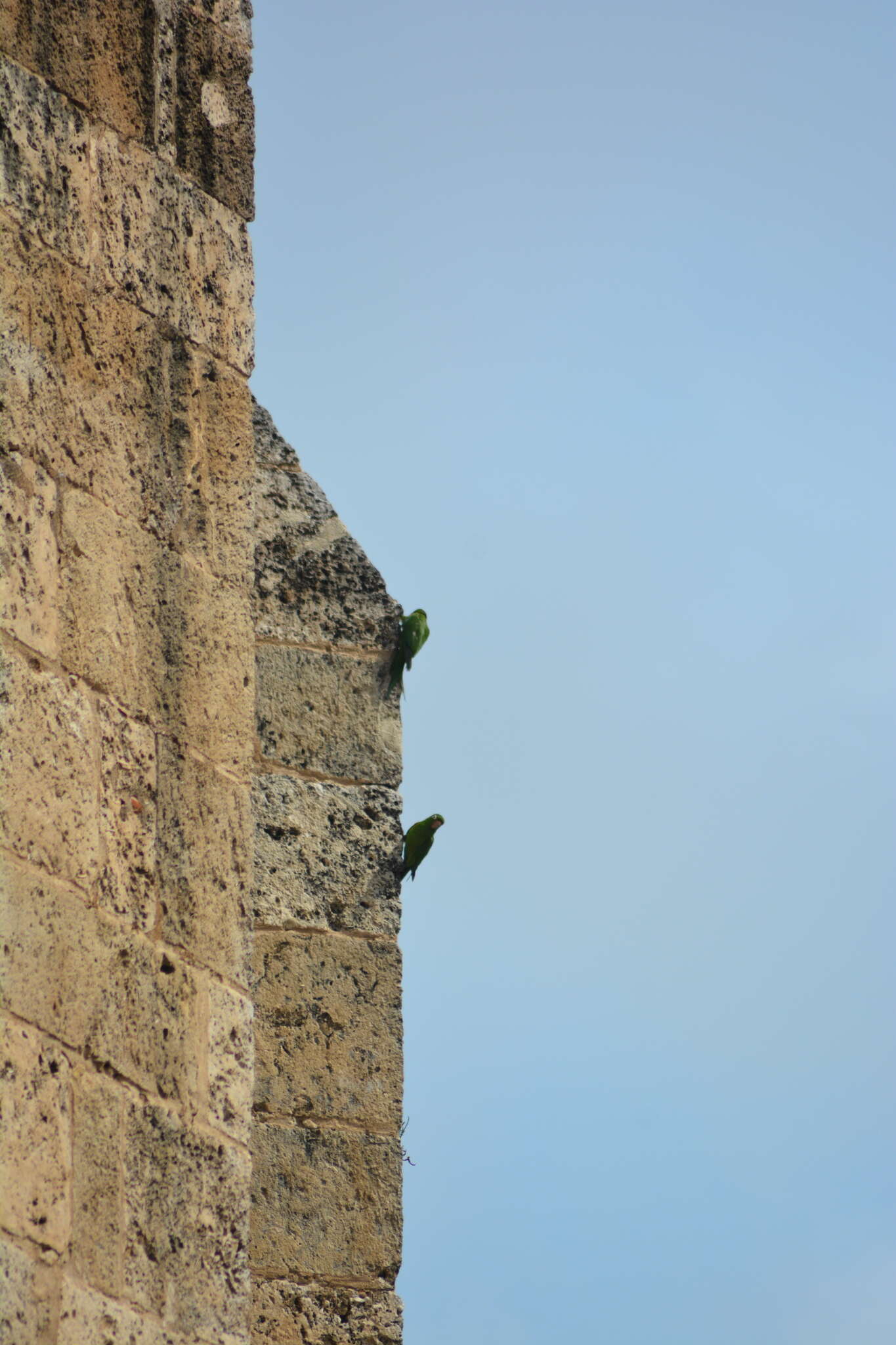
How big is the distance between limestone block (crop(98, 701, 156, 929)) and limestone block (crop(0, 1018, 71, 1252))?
259mm

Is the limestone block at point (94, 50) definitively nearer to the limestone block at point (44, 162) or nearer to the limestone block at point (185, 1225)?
the limestone block at point (44, 162)

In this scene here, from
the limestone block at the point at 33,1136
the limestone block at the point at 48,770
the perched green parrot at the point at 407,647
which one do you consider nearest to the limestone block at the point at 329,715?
the perched green parrot at the point at 407,647

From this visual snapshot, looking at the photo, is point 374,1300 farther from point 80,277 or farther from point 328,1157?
point 80,277

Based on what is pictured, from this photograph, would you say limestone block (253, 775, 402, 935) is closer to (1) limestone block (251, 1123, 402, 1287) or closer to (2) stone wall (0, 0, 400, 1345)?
(1) limestone block (251, 1123, 402, 1287)

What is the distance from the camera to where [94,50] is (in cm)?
278

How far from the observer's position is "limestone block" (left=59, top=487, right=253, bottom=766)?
2.54m

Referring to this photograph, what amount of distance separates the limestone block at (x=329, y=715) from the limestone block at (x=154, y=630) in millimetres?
1775

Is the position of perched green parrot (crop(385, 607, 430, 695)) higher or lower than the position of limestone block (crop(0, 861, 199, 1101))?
higher

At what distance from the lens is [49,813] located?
2381 millimetres

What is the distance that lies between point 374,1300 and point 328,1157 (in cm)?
34

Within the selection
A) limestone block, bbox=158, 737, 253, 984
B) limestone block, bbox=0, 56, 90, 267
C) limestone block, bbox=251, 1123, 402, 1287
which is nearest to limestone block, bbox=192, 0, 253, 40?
limestone block, bbox=0, 56, 90, 267

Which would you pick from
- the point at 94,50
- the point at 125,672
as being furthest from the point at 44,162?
the point at 125,672

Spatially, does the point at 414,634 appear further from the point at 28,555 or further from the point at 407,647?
the point at 28,555

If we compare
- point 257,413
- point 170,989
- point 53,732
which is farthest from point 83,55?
point 257,413
